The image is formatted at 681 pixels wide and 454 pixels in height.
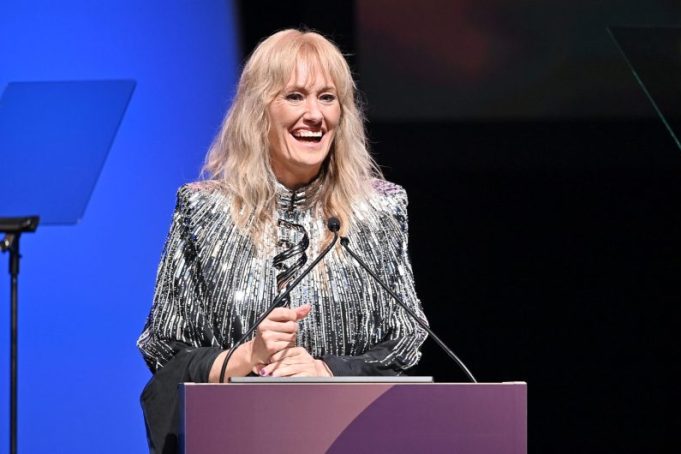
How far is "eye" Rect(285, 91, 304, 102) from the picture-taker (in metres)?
2.54

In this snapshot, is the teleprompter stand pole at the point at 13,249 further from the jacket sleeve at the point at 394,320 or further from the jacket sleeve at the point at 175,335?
the jacket sleeve at the point at 394,320

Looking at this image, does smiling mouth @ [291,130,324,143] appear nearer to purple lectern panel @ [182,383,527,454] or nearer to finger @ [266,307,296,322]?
finger @ [266,307,296,322]

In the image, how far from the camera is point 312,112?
251cm

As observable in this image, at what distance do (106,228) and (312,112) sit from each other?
3.42ft

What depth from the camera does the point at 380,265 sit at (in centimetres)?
250

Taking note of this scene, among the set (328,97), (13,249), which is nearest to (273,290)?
(328,97)

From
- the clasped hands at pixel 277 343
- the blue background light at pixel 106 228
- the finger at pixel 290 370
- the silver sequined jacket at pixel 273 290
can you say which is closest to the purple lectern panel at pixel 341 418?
the clasped hands at pixel 277 343

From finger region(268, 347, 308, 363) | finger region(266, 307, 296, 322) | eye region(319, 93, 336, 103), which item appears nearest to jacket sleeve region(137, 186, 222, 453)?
finger region(268, 347, 308, 363)

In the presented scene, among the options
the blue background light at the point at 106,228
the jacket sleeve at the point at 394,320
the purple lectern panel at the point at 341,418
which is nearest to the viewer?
the purple lectern panel at the point at 341,418

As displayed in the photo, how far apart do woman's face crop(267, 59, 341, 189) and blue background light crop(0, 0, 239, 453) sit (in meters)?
0.91

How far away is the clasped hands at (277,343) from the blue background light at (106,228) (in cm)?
118

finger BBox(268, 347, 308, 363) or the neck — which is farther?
the neck

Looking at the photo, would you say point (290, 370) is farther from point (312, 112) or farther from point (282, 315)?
point (312, 112)

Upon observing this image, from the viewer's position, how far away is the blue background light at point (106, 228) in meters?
3.27
